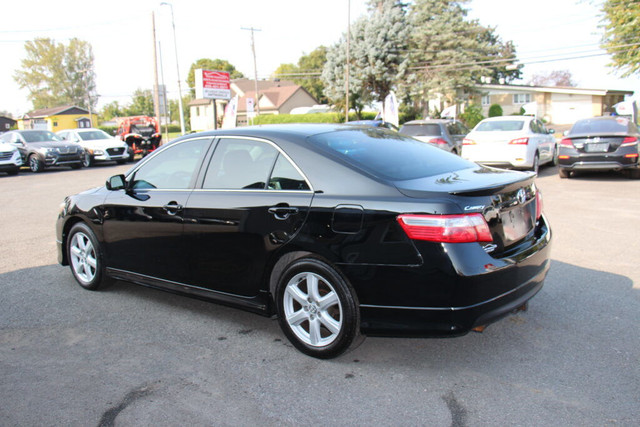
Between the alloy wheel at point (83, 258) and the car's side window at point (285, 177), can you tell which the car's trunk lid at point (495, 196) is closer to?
the car's side window at point (285, 177)

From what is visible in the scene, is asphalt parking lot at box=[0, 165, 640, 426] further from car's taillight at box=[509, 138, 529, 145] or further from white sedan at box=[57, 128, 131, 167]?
white sedan at box=[57, 128, 131, 167]

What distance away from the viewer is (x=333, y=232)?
3.28 metres

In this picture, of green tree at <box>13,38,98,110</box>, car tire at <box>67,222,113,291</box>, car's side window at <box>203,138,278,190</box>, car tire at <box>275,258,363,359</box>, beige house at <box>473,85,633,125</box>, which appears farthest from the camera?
green tree at <box>13,38,98,110</box>

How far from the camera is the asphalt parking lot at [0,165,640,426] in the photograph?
2.89 metres

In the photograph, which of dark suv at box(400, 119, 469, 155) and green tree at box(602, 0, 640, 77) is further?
green tree at box(602, 0, 640, 77)

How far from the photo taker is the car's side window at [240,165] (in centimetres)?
384

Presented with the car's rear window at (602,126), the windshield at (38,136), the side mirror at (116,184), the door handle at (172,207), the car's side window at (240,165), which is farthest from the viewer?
the windshield at (38,136)

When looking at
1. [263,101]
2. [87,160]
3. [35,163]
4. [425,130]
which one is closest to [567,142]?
[425,130]

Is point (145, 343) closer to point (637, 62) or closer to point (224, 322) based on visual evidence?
point (224, 322)

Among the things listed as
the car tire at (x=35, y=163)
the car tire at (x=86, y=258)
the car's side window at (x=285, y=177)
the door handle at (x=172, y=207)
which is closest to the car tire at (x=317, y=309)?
the car's side window at (x=285, y=177)

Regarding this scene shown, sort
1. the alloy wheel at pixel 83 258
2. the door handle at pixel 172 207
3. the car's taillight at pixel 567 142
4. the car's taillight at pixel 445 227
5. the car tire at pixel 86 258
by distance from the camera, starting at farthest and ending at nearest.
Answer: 1. the car's taillight at pixel 567 142
2. the alloy wheel at pixel 83 258
3. the car tire at pixel 86 258
4. the door handle at pixel 172 207
5. the car's taillight at pixel 445 227

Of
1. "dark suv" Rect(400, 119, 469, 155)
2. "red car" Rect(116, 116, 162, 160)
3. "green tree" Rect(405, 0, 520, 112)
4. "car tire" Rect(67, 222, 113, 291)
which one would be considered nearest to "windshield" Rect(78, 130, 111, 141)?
"red car" Rect(116, 116, 162, 160)

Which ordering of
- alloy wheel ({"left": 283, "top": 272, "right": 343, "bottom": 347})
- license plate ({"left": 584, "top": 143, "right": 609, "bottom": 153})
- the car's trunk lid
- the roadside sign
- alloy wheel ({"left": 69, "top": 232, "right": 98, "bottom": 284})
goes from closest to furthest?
the car's trunk lid, alloy wheel ({"left": 283, "top": 272, "right": 343, "bottom": 347}), alloy wheel ({"left": 69, "top": 232, "right": 98, "bottom": 284}), license plate ({"left": 584, "top": 143, "right": 609, "bottom": 153}), the roadside sign

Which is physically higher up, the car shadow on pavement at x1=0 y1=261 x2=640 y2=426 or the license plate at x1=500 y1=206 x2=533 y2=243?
the license plate at x1=500 y1=206 x2=533 y2=243
